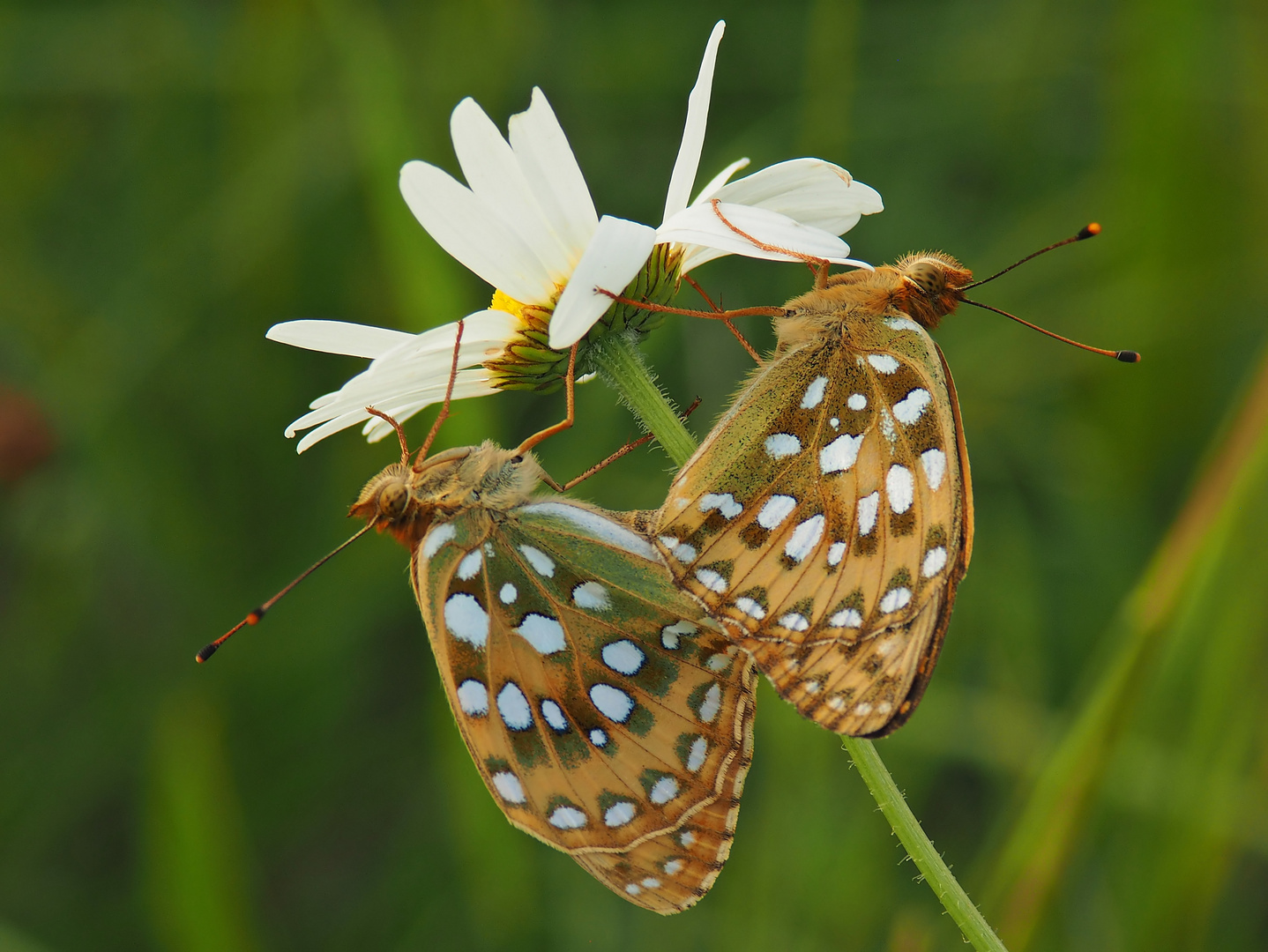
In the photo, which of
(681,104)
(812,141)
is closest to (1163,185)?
(812,141)

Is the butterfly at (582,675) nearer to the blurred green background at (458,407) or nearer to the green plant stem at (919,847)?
the green plant stem at (919,847)

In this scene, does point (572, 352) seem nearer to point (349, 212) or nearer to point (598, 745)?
point (598, 745)

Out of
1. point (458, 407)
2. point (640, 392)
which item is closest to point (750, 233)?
point (640, 392)

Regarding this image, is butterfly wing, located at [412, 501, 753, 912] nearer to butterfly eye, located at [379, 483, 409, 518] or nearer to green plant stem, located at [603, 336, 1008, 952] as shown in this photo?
butterfly eye, located at [379, 483, 409, 518]

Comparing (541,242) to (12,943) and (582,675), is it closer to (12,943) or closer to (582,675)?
(582,675)

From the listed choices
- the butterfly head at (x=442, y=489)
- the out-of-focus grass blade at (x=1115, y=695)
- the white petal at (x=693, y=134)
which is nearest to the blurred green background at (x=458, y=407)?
the out-of-focus grass blade at (x=1115, y=695)

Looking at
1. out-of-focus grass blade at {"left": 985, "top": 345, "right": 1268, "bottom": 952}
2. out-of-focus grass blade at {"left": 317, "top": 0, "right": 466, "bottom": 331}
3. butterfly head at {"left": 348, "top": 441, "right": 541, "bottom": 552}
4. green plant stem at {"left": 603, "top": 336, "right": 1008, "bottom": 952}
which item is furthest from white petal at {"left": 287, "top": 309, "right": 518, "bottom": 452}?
out-of-focus grass blade at {"left": 985, "top": 345, "right": 1268, "bottom": 952}

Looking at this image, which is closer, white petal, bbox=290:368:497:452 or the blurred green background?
white petal, bbox=290:368:497:452
